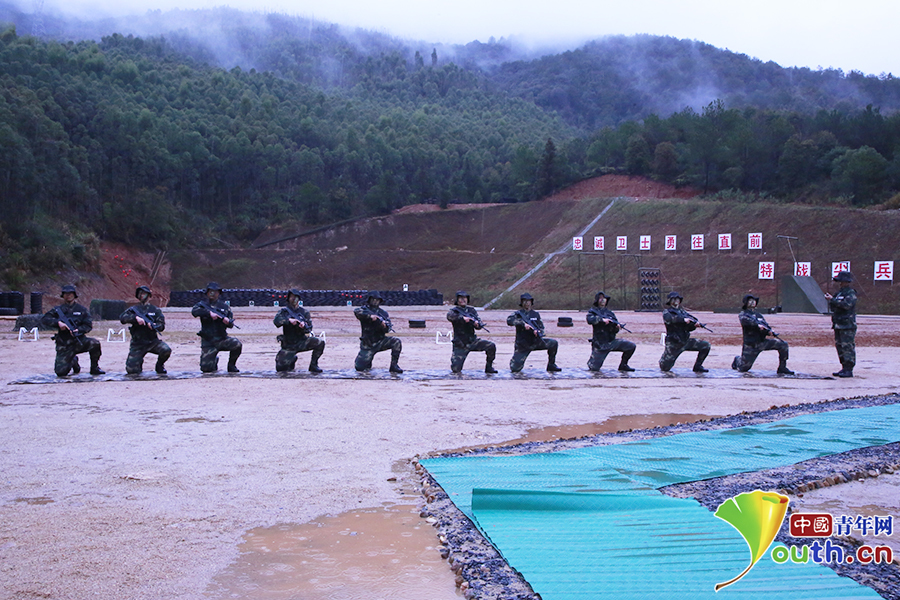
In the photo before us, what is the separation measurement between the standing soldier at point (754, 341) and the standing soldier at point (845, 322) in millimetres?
997

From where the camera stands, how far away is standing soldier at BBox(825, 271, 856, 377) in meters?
14.5

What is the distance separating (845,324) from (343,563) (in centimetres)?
1315

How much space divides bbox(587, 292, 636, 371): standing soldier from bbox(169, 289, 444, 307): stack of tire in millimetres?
33753

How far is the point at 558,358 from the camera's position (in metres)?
18.8

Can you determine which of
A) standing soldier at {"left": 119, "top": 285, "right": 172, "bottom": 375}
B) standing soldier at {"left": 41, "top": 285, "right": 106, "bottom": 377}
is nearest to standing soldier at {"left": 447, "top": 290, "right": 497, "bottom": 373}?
standing soldier at {"left": 119, "top": 285, "right": 172, "bottom": 375}

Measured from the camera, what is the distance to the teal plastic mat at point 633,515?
3.93 meters

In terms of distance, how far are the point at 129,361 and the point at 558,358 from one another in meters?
10.2

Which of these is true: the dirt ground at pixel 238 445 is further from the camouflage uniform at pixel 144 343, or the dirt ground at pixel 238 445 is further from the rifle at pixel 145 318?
the rifle at pixel 145 318

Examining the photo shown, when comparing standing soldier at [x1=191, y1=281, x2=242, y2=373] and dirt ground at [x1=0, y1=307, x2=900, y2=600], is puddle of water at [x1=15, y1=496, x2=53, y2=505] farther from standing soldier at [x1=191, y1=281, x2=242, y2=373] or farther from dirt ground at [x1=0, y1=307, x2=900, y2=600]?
standing soldier at [x1=191, y1=281, x2=242, y2=373]

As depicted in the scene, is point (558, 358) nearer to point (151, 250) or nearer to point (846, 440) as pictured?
point (846, 440)

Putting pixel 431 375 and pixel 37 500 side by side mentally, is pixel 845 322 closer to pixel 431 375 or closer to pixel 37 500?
pixel 431 375

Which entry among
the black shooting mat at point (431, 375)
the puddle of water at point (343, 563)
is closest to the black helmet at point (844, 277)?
the black shooting mat at point (431, 375)

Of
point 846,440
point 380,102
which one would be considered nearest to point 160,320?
point 846,440

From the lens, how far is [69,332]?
13430 mm
